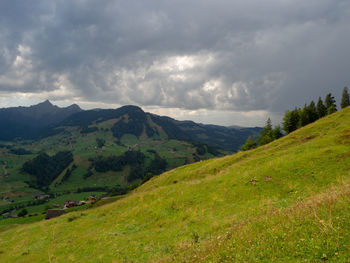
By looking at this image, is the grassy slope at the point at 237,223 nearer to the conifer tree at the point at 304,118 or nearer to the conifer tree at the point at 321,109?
the conifer tree at the point at 304,118

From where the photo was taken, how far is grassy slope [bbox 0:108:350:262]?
27.0 ft

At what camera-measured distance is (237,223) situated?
13.4 metres

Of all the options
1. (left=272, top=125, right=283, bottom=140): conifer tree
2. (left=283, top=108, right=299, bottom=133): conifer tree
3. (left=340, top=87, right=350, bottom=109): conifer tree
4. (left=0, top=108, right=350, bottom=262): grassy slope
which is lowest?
(left=0, top=108, right=350, bottom=262): grassy slope

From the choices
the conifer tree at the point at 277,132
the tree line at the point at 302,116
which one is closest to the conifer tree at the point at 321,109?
the tree line at the point at 302,116

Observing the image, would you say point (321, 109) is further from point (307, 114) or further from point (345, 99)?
point (345, 99)

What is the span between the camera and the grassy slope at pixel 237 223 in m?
8.22

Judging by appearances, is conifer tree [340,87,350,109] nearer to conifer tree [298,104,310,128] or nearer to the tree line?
the tree line

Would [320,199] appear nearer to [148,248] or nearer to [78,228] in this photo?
[148,248]

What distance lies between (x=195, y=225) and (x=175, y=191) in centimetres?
1111

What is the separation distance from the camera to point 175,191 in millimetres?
27734

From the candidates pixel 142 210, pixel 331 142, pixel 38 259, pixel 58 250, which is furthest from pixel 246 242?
pixel 331 142

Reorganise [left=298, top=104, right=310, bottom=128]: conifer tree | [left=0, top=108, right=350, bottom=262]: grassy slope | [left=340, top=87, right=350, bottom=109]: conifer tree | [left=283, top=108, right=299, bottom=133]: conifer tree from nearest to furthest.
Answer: [left=0, top=108, right=350, bottom=262]: grassy slope, [left=298, top=104, right=310, bottom=128]: conifer tree, [left=283, top=108, right=299, bottom=133]: conifer tree, [left=340, top=87, right=350, bottom=109]: conifer tree

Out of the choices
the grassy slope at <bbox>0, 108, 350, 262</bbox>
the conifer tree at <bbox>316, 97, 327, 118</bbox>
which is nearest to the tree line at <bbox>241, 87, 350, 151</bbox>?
the conifer tree at <bbox>316, 97, 327, 118</bbox>

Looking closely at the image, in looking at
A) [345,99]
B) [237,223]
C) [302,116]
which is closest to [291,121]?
[302,116]
